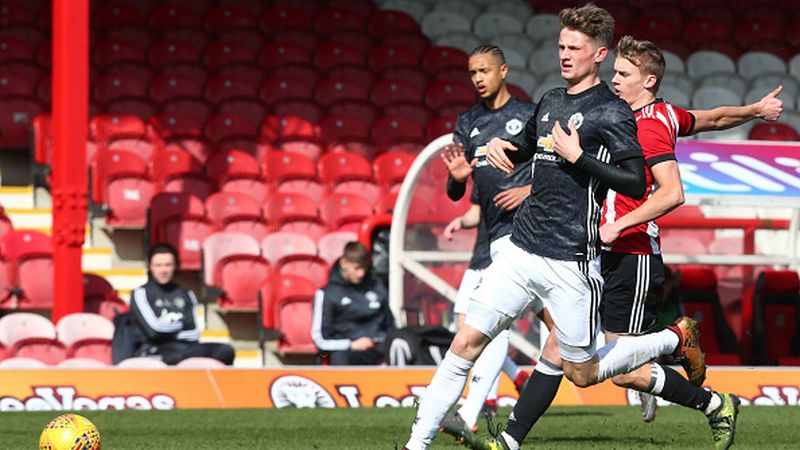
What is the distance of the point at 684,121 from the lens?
22.8 feet

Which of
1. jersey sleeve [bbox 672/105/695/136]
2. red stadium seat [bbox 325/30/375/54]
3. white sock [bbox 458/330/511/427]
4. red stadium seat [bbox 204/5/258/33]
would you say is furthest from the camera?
red stadium seat [bbox 325/30/375/54]

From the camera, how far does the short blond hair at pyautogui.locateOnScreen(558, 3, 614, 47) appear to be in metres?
5.93

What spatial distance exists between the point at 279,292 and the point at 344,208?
75.3 inches

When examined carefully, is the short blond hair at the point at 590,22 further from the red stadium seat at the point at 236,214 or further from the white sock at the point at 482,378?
the red stadium seat at the point at 236,214

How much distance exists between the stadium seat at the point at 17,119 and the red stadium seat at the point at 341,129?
312 cm

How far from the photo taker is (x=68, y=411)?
9.77 metres

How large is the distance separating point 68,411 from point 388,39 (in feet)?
32.9

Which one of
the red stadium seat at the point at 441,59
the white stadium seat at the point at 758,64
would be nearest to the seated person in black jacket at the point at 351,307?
the red stadium seat at the point at 441,59

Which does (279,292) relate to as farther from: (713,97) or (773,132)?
(713,97)

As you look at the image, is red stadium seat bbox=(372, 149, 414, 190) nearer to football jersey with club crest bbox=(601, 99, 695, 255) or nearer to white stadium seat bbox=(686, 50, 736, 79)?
white stadium seat bbox=(686, 50, 736, 79)

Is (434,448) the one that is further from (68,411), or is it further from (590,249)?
(68,411)

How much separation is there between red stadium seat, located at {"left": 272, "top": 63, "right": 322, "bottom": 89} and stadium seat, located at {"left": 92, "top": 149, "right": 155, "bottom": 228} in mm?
3278

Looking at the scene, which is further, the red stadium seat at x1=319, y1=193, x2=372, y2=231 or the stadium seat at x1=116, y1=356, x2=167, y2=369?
the red stadium seat at x1=319, y1=193, x2=372, y2=231

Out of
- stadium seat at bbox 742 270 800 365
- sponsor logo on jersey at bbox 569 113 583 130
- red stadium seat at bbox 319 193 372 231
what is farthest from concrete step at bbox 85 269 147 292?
sponsor logo on jersey at bbox 569 113 583 130
